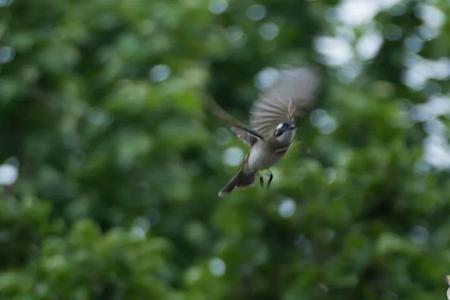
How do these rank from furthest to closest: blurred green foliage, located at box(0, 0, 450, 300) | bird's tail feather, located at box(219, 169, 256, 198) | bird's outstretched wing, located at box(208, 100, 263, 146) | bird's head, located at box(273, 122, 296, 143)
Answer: blurred green foliage, located at box(0, 0, 450, 300) < bird's tail feather, located at box(219, 169, 256, 198) < bird's head, located at box(273, 122, 296, 143) < bird's outstretched wing, located at box(208, 100, 263, 146)

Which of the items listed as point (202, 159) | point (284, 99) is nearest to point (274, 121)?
point (284, 99)

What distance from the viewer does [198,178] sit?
35.7 feet

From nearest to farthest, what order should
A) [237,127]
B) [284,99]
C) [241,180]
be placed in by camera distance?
1. [237,127]
2. [284,99]
3. [241,180]

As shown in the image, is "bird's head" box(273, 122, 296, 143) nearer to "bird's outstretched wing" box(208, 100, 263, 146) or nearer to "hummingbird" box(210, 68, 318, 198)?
"hummingbird" box(210, 68, 318, 198)

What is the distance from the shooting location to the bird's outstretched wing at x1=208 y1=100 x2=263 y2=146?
15.6ft

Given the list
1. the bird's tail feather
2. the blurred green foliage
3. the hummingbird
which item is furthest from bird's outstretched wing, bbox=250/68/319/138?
the blurred green foliage

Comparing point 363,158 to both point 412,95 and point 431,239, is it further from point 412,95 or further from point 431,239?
point 412,95

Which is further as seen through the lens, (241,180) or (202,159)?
(202,159)

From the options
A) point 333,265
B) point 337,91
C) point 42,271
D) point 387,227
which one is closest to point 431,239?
point 387,227

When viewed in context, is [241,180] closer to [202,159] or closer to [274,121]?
[274,121]

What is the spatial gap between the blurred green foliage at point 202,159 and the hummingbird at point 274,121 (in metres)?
2.28

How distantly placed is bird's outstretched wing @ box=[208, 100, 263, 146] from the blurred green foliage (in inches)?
88.5

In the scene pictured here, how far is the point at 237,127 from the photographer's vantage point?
504 centimetres

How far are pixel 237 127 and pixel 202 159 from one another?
6.08 meters
